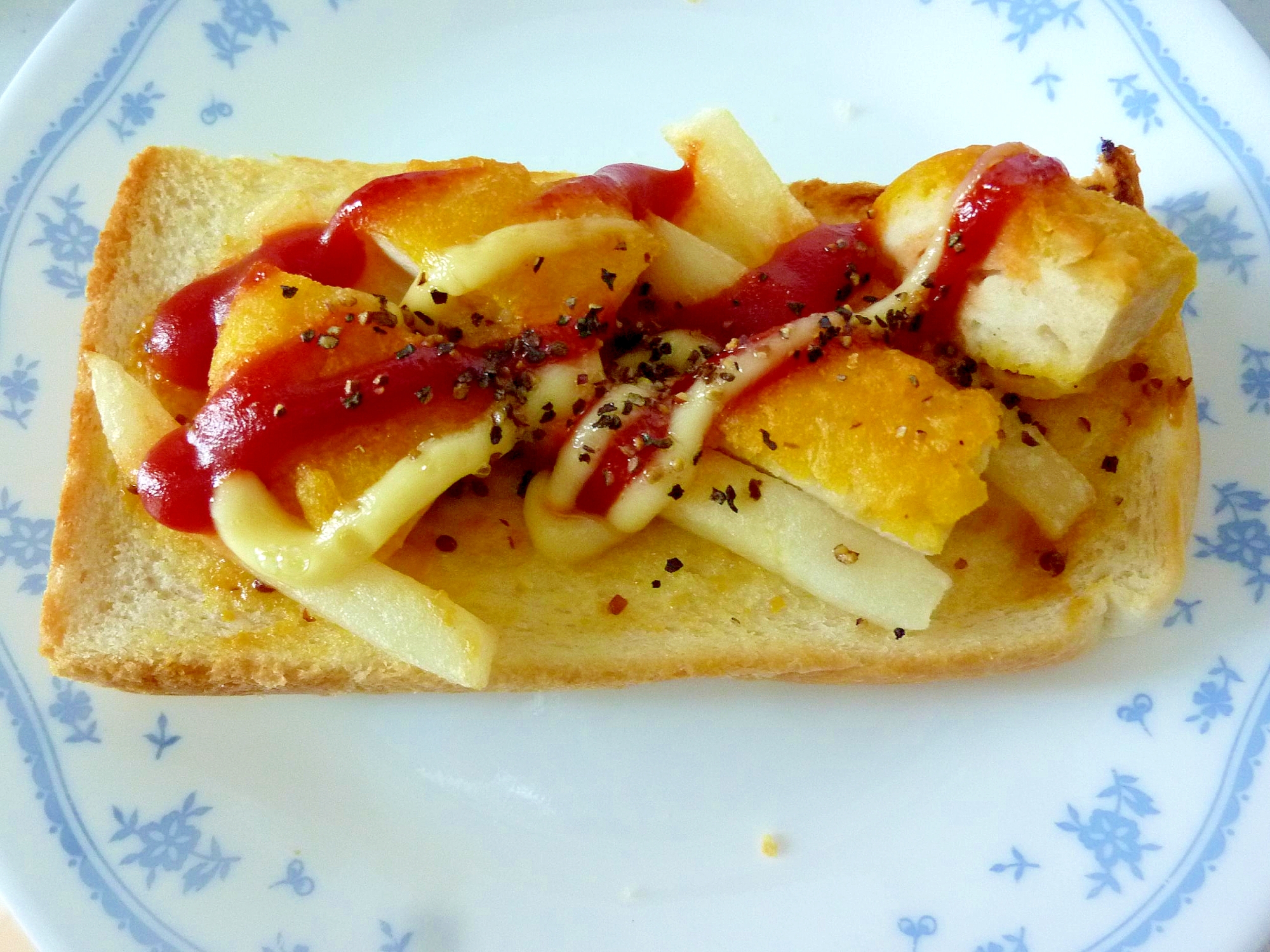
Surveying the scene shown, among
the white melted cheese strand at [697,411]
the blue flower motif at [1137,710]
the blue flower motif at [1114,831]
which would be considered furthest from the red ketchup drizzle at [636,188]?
the blue flower motif at [1114,831]

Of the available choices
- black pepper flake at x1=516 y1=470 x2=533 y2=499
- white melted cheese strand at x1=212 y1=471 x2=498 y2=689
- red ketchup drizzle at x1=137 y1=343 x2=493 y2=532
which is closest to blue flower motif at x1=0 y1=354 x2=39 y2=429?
red ketchup drizzle at x1=137 y1=343 x2=493 y2=532

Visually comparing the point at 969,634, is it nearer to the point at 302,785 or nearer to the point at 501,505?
the point at 501,505

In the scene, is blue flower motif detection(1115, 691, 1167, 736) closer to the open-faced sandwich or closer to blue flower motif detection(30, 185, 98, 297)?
the open-faced sandwich


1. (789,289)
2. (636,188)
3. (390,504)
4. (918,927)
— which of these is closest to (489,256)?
(636,188)

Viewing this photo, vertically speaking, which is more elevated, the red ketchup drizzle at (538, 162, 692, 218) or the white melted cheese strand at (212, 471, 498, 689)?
the red ketchup drizzle at (538, 162, 692, 218)

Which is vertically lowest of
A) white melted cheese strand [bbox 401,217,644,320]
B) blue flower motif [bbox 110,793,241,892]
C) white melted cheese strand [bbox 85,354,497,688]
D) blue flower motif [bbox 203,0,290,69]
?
blue flower motif [bbox 110,793,241,892]

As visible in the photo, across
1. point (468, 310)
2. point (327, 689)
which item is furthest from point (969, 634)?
point (327, 689)

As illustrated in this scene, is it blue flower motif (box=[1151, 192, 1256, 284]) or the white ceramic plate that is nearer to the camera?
the white ceramic plate
